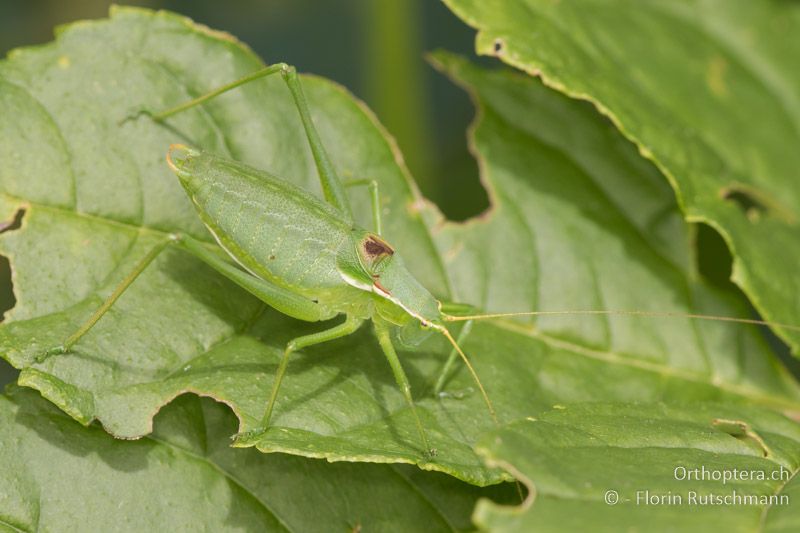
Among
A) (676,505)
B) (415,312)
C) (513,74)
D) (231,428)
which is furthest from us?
(513,74)

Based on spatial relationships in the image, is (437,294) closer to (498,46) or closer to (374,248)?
(374,248)

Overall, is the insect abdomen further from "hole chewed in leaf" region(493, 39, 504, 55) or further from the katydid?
"hole chewed in leaf" region(493, 39, 504, 55)

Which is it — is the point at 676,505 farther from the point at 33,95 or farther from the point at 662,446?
the point at 33,95

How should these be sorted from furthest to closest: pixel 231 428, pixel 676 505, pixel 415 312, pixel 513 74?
pixel 513 74, pixel 415 312, pixel 231 428, pixel 676 505

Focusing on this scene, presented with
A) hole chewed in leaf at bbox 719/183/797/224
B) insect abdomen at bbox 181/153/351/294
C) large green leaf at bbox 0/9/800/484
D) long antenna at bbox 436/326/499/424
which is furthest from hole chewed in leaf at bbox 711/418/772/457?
insect abdomen at bbox 181/153/351/294

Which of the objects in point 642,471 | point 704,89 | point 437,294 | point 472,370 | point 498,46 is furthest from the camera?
point 704,89

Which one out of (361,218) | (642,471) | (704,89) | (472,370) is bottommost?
(472,370)

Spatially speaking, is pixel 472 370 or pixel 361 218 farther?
pixel 361 218

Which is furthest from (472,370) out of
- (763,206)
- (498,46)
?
(763,206)

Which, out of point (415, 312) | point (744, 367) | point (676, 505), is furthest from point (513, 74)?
point (676, 505)
